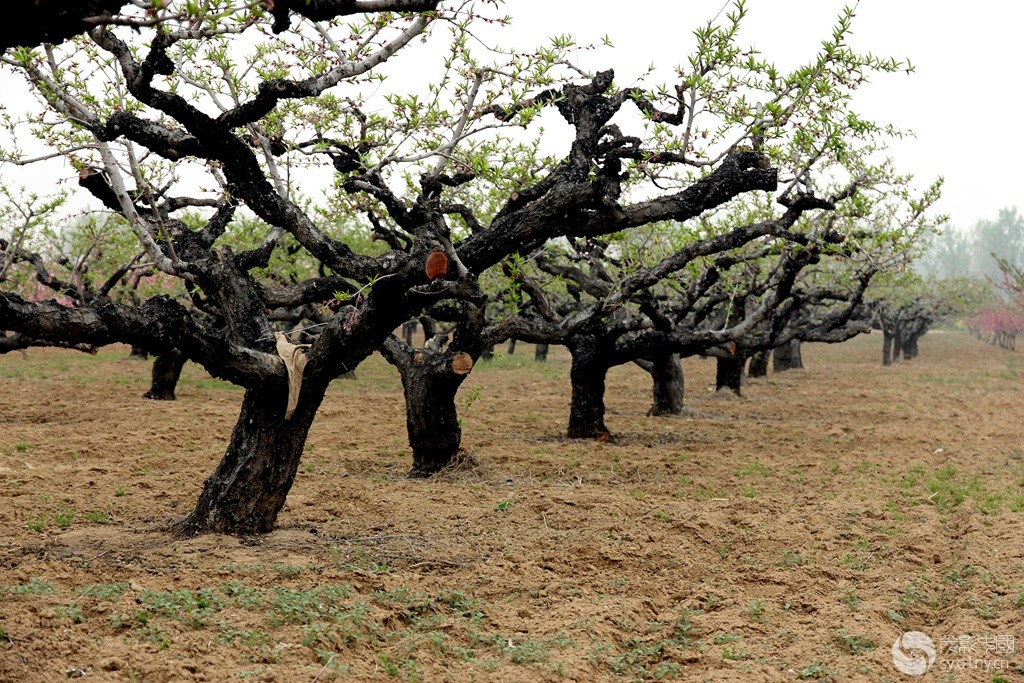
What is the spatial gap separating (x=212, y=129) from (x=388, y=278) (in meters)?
1.74

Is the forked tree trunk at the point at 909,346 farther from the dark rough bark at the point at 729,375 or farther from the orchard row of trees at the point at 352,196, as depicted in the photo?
the orchard row of trees at the point at 352,196

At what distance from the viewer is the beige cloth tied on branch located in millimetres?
7750

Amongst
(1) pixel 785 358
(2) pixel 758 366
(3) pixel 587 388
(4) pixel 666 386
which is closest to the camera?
(3) pixel 587 388

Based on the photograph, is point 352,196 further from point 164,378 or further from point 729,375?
point 729,375

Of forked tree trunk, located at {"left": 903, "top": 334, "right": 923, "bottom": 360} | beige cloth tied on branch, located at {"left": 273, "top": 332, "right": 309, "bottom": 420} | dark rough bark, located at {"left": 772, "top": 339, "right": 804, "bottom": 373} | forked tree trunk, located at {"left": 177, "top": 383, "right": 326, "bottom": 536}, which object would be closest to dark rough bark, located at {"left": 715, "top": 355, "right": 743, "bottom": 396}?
dark rough bark, located at {"left": 772, "top": 339, "right": 804, "bottom": 373}

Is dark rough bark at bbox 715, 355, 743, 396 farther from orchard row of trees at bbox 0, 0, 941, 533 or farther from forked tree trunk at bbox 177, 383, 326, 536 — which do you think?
A: forked tree trunk at bbox 177, 383, 326, 536

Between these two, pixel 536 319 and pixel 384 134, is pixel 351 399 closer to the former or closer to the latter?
pixel 536 319

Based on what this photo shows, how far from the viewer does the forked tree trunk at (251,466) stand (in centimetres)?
799

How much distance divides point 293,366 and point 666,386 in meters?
11.8

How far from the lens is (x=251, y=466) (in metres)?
8.02

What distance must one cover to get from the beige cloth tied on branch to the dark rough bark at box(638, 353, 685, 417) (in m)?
11.3

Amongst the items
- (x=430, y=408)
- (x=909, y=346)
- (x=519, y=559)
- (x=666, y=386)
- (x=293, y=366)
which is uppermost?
(x=909, y=346)

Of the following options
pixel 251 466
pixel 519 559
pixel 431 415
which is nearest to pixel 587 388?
pixel 431 415

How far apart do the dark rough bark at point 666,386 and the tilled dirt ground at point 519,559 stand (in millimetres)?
2666
